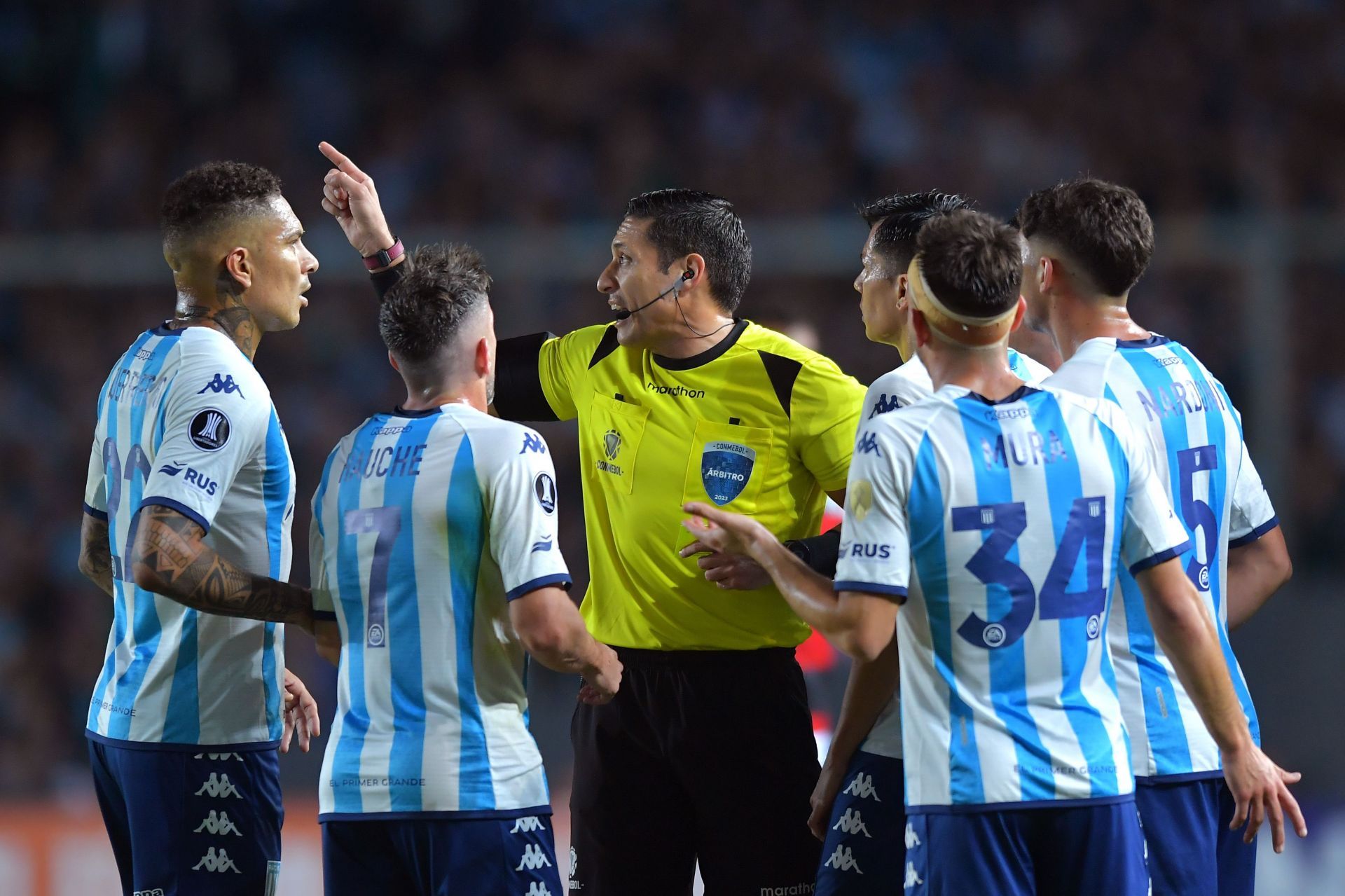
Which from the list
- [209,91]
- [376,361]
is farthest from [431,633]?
[209,91]

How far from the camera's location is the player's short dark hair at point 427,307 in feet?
12.2

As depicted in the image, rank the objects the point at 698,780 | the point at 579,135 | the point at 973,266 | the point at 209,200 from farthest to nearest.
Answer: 1. the point at 579,135
2. the point at 698,780
3. the point at 209,200
4. the point at 973,266

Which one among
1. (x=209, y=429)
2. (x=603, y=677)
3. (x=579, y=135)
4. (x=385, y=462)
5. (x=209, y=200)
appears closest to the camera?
(x=385, y=462)

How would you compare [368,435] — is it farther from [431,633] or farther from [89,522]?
[89,522]

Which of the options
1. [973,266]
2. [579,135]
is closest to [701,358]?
[973,266]

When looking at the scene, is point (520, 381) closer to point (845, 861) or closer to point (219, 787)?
point (219, 787)

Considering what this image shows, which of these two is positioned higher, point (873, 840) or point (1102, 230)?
point (1102, 230)

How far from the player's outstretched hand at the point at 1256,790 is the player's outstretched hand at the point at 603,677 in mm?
1491

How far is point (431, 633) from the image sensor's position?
3.54 m

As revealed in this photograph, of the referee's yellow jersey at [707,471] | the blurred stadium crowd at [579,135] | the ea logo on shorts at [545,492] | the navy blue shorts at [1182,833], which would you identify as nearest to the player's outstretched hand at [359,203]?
the referee's yellow jersey at [707,471]

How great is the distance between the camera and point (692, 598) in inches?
173

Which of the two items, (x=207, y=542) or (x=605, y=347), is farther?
(x=605, y=347)

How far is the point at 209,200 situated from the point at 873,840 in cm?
256

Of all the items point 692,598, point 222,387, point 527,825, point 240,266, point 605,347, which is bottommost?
point 527,825
